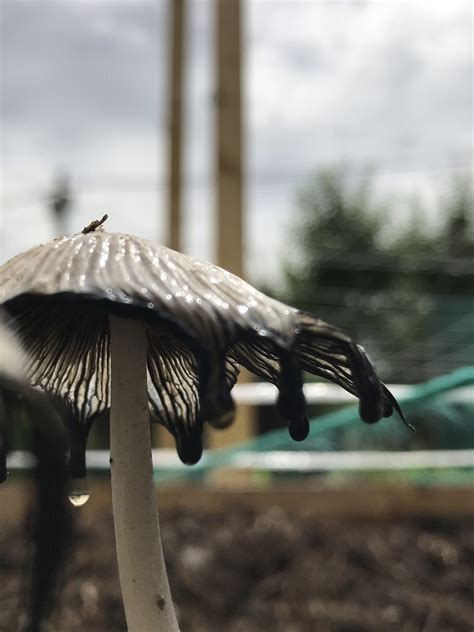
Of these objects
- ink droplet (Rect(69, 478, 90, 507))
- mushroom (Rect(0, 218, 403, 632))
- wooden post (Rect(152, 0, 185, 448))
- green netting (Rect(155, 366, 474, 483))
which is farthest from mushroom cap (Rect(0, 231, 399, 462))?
wooden post (Rect(152, 0, 185, 448))

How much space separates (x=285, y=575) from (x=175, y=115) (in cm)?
134

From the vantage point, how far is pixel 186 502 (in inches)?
60.6

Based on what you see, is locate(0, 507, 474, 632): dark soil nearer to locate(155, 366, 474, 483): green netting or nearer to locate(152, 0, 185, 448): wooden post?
locate(155, 366, 474, 483): green netting

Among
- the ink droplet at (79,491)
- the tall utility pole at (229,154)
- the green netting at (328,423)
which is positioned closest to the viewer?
the ink droplet at (79,491)

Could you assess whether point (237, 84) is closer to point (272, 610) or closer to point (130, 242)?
point (272, 610)

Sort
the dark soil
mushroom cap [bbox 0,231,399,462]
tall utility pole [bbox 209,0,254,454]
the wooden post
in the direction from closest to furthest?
mushroom cap [bbox 0,231,399,462] < the dark soil < tall utility pole [bbox 209,0,254,454] < the wooden post

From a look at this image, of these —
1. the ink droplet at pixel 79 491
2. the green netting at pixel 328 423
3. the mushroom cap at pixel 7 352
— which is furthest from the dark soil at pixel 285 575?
the mushroom cap at pixel 7 352

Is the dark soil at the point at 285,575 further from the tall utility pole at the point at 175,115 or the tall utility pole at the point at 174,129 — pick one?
the tall utility pole at the point at 175,115

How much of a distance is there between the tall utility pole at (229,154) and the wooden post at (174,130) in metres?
Answer: 0.13

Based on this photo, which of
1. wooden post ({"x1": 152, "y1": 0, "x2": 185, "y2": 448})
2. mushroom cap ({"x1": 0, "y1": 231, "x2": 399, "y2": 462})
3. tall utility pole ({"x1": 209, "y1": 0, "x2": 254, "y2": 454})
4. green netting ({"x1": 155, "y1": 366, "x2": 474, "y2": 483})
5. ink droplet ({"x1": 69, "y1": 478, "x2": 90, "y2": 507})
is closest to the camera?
mushroom cap ({"x1": 0, "y1": 231, "x2": 399, "y2": 462})

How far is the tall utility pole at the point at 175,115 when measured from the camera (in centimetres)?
202

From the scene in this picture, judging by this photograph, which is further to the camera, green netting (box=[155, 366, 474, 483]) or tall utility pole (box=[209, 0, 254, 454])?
tall utility pole (box=[209, 0, 254, 454])

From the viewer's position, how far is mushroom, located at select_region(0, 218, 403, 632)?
27cm

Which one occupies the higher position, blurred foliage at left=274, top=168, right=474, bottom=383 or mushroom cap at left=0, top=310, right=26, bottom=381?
mushroom cap at left=0, top=310, right=26, bottom=381
